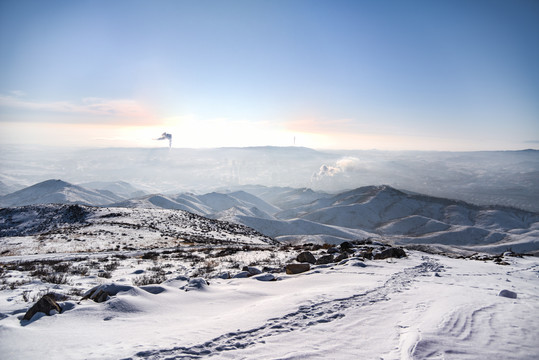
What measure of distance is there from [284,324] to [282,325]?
0.24ft

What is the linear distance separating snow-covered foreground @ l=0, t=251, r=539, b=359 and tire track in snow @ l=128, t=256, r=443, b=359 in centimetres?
2

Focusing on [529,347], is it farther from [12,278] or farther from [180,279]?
[12,278]

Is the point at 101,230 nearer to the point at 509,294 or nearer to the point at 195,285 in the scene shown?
the point at 195,285

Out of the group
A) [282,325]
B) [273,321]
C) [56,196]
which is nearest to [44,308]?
[273,321]

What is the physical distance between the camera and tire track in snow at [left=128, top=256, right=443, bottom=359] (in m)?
3.92

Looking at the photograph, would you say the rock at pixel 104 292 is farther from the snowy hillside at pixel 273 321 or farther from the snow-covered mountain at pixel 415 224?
the snow-covered mountain at pixel 415 224

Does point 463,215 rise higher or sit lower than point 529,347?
lower

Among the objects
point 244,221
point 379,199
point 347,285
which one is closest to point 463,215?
point 379,199

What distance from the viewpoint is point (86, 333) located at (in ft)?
14.4

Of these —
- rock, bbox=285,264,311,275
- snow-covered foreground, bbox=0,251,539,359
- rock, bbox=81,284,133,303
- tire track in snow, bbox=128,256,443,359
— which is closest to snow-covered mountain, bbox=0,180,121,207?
rock, bbox=285,264,311,275

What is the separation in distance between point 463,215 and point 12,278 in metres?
201

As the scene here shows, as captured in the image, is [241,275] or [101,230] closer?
[241,275]

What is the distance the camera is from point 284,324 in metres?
5.06

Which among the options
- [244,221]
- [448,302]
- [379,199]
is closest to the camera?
[448,302]
